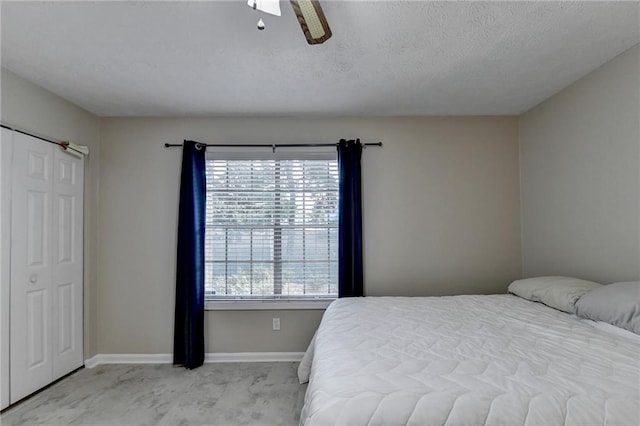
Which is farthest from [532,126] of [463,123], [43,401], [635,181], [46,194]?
[43,401]

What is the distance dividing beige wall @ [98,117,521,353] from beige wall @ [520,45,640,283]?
0.78ft

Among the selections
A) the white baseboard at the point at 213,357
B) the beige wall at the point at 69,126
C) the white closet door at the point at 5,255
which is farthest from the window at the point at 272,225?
the white closet door at the point at 5,255

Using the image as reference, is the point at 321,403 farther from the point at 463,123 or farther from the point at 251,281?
the point at 463,123

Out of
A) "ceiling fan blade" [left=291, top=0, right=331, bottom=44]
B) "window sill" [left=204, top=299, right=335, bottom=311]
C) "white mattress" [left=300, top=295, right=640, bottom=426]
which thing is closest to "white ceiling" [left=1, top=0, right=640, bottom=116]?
"ceiling fan blade" [left=291, top=0, right=331, bottom=44]

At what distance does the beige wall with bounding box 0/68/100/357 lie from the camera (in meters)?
2.36

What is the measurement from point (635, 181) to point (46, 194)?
Answer: 434cm

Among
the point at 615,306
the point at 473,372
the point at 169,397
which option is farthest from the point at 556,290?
the point at 169,397

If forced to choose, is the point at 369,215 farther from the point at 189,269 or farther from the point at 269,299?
the point at 189,269

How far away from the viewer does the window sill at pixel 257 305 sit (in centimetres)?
318

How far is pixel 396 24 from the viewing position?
179cm

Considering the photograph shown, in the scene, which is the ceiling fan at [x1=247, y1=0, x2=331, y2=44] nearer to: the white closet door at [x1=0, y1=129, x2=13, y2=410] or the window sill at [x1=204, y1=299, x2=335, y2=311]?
the white closet door at [x1=0, y1=129, x2=13, y2=410]

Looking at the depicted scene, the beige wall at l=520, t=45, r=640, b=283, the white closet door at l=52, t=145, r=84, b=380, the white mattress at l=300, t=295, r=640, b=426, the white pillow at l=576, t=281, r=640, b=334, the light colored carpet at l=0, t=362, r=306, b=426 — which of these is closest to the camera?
the white mattress at l=300, t=295, r=640, b=426

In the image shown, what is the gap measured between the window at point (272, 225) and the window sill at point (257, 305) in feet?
0.25

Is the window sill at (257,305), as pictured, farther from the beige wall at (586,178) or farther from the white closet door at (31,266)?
the beige wall at (586,178)
